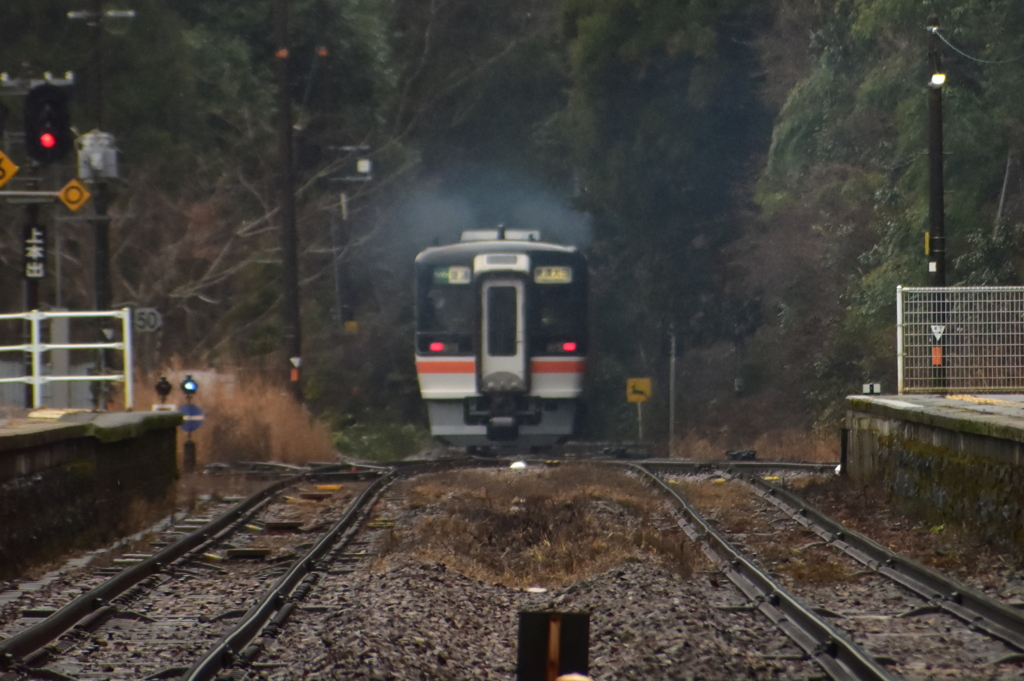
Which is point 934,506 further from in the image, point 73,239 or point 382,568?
point 73,239

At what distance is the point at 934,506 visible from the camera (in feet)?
39.9

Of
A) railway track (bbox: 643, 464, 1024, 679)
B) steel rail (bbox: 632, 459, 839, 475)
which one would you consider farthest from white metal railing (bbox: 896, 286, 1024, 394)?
railway track (bbox: 643, 464, 1024, 679)

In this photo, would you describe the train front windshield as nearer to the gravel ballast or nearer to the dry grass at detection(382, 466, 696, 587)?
the dry grass at detection(382, 466, 696, 587)

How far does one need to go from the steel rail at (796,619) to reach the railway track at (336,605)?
1 centimetres

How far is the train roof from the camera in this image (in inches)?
934

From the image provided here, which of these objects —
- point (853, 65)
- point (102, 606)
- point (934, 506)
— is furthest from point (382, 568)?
point (853, 65)

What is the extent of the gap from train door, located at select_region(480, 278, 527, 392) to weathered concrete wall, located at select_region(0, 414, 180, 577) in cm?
881

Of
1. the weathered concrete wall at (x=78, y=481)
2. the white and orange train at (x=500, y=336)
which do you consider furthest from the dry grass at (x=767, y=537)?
the white and orange train at (x=500, y=336)

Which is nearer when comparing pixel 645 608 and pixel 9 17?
pixel 645 608

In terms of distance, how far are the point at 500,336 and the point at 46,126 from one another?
26.6 feet

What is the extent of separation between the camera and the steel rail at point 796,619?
653 cm

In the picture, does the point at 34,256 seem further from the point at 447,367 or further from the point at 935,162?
the point at 935,162

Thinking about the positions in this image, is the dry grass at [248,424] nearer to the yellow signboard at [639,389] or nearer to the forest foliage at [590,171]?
the forest foliage at [590,171]

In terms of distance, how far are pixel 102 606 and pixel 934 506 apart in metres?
6.79
